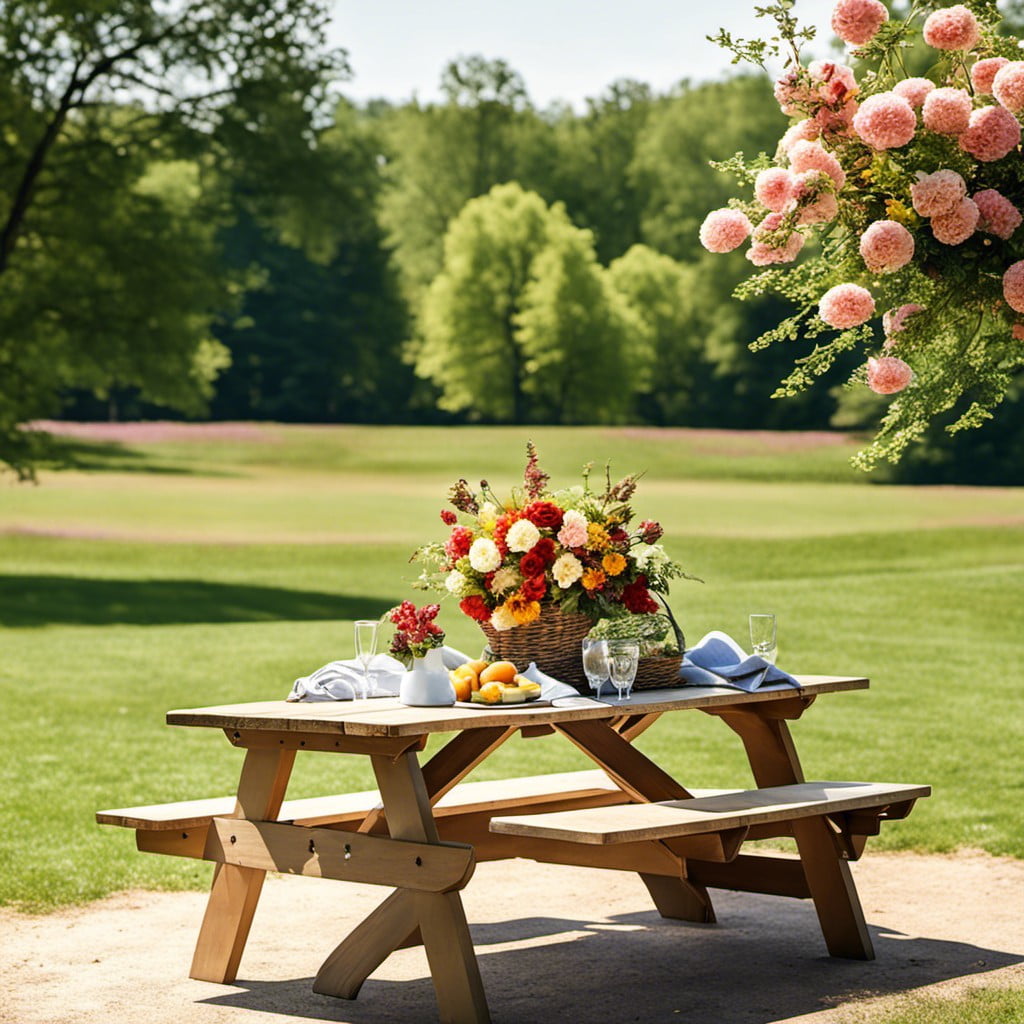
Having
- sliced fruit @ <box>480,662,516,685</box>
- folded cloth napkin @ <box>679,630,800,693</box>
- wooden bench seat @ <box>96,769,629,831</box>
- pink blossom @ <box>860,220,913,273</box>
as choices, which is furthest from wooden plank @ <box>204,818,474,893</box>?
pink blossom @ <box>860,220,913,273</box>

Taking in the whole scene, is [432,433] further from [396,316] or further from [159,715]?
[159,715]

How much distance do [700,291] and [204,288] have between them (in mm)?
39653

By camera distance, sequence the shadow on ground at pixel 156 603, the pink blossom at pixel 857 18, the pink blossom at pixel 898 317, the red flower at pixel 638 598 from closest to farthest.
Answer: the pink blossom at pixel 857 18 → the pink blossom at pixel 898 317 → the red flower at pixel 638 598 → the shadow on ground at pixel 156 603

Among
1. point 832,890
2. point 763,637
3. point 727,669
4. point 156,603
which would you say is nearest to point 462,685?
point 727,669

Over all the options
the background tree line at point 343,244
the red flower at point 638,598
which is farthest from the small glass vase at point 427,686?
the background tree line at point 343,244

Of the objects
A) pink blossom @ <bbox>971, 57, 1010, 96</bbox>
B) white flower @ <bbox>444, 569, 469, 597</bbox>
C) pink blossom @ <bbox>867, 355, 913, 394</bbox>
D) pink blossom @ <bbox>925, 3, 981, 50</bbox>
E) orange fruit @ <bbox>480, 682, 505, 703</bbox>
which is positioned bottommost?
orange fruit @ <bbox>480, 682, 505, 703</bbox>

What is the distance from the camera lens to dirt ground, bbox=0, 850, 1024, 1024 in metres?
5.73

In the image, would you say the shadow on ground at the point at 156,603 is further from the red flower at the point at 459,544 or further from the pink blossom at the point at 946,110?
the pink blossom at the point at 946,110

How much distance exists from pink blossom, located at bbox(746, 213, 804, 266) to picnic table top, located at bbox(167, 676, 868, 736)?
147cm

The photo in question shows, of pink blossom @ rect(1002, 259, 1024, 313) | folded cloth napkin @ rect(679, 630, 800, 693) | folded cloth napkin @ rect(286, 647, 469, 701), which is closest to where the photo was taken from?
pink blossom @ rect(1002, 259, 1024, 313)

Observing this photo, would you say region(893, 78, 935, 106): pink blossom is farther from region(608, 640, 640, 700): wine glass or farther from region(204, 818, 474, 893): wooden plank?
region(204, 818, 474, 893): wooden plank

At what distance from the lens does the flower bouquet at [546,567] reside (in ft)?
20.2

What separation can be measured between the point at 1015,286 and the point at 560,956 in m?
2.96

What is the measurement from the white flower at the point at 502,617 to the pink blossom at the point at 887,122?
2047mm
